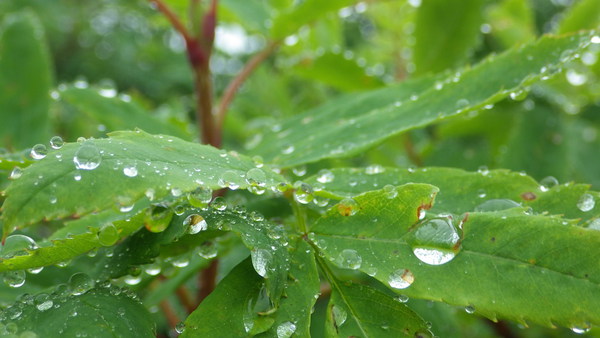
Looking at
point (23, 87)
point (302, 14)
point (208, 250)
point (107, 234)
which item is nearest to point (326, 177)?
point (208, 250)

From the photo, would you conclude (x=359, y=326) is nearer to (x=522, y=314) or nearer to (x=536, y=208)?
(x=522, y=314)

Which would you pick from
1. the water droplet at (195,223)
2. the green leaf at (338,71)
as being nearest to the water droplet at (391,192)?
the water droplet at (195,223)

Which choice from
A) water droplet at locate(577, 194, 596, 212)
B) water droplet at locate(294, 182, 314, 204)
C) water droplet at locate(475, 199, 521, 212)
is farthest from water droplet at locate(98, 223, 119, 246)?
water droplet at locate(577, 194, 596, 212)

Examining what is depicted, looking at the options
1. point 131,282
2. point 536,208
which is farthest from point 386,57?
point 131,282

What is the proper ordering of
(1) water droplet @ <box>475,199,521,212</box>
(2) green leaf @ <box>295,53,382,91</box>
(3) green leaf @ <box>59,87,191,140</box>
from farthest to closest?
(2) green leaf @ <box>295,53,382,91</box> → (3) green leaf @ <box>59,87,191,140</box> → (1) water droplet @ <box>475,199,521,212</box>

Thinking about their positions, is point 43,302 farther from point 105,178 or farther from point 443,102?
point 443,102

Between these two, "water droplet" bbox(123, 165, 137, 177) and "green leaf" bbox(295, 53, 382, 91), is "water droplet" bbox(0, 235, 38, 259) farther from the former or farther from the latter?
"green leaf" bbox(295, 53, 382, 91)
